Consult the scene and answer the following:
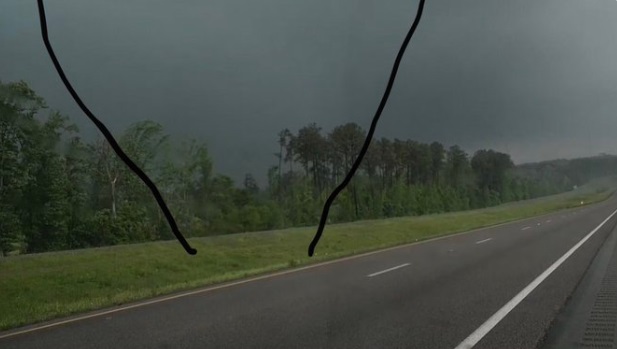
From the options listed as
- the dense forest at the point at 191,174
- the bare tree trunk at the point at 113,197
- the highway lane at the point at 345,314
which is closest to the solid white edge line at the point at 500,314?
the highway lane at the point at 345,314

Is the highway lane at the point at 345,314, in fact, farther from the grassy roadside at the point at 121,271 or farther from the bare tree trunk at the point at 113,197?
the bare tree trunk at the point at 113,197

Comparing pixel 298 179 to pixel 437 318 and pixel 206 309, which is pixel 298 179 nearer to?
pixel 437 318

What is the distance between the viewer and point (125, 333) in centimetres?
813

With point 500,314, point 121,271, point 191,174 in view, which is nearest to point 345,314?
point 500,314

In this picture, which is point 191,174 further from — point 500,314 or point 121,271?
point 121,271

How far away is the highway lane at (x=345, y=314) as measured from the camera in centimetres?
722

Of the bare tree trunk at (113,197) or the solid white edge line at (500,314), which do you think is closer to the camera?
the bare tree trunk at (113,197)

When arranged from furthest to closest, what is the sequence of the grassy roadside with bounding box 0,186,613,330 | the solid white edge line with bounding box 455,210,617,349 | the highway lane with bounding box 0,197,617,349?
the grassy roadside with bounding box 0,186,613,330, the highway lane with bounding box 0,197,617,349, the solid white edge line with bounding box 455,210,617,349

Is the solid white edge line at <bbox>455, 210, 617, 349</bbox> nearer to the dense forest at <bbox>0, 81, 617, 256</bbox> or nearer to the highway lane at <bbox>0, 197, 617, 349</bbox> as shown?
the highway lane at <bbox>0, 197, 617, 349</bbox>

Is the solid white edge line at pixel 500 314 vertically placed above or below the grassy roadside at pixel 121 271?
below

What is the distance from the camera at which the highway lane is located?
23.7ft

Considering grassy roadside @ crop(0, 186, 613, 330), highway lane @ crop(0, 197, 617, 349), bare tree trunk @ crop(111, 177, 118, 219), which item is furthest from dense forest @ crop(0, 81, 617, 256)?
grassy roadside @ crop(0, 186, 613, 330)

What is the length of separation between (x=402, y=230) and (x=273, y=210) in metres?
25.8

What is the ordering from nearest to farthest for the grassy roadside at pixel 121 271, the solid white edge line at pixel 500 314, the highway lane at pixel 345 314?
1. the solid white edge line at pixel 500 314
2. the highway lane at pixel 345 314
3. the grassy roadside at pixel 121 271
